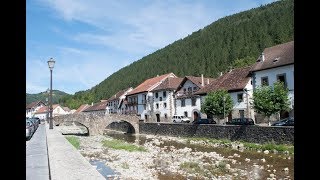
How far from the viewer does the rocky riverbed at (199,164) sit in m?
18.8

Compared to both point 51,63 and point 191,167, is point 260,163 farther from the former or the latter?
point 51,63

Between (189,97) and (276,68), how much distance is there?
701 inches

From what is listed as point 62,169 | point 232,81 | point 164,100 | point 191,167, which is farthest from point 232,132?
point 164,100

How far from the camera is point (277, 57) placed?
39500 millimetres

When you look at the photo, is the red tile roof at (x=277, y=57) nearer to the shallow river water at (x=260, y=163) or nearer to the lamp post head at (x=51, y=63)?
the shallow river water at (x=260, y=163)

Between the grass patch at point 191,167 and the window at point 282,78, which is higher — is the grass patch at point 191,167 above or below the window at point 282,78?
below

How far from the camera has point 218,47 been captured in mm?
120875

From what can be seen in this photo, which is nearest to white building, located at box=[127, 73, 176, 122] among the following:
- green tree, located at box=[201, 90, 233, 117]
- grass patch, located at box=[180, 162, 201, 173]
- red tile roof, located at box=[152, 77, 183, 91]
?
red tile roof, located at box=[152, 77, 183, 91]

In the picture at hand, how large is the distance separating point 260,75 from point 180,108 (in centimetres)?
1831

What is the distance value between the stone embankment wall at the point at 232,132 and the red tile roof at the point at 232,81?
716 centimetres

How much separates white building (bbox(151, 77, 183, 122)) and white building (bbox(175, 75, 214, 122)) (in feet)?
7.30

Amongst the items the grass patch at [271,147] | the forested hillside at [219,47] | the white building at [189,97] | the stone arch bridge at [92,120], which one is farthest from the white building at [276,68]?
the forested hillside at [219,47]

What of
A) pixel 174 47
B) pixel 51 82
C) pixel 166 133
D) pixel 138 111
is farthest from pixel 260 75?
pixel 174 47
